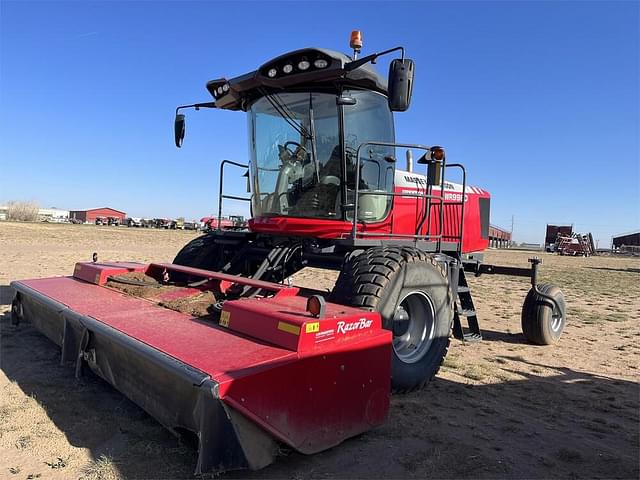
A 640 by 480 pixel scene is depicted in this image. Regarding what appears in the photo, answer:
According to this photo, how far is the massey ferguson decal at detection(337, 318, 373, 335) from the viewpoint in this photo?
297 cm

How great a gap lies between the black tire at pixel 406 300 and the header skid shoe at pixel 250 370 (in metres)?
0.49

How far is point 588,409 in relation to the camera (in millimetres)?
4027

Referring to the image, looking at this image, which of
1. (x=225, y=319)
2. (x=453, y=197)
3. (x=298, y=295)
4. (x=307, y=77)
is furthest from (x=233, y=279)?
(x=453, y=197)

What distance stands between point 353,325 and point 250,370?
79cm

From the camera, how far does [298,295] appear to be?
3863 millimetres

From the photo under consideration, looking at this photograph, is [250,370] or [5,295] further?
[5,295]

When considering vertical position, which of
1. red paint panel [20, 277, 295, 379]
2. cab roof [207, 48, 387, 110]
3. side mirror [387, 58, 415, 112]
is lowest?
red paint panel [20, 277, 295, 379]

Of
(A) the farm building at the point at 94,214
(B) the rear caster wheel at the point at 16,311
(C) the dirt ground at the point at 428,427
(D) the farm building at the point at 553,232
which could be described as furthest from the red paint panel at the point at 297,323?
(A) the farm building at the point at 94,214

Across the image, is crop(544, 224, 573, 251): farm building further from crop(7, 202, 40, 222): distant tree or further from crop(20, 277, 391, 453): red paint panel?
crop(7, 202, 40, 222): distant tree

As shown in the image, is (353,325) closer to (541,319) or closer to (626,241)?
(541,319)

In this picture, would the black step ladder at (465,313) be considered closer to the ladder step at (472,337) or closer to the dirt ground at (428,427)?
the ladder step at (472,337)

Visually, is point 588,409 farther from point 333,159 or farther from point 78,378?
point 78,378

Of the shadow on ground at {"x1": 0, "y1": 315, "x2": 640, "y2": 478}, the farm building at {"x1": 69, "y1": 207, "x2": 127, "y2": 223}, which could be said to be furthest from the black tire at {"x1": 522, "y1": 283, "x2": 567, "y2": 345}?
the farm building at {"x1": 69, "y1": 207, "x2": 127, "y2": 223}

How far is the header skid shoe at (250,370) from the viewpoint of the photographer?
8.02 ft
